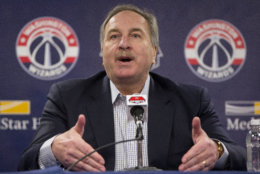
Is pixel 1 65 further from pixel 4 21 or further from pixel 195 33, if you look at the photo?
pixel 195 33

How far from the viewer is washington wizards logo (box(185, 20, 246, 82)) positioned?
3146 mm

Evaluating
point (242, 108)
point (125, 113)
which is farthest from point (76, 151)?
point (242, 108)

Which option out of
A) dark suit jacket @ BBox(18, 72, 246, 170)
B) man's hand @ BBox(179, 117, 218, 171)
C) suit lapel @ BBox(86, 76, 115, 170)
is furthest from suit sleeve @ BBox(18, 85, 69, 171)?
man's hand @ BBox(179, 117, 218, 171)

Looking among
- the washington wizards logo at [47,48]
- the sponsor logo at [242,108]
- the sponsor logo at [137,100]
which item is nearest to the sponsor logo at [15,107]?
the washington wizards logo at [47,48]

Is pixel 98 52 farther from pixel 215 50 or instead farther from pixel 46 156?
pixel 46 156

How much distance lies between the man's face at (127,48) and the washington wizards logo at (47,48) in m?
0.90

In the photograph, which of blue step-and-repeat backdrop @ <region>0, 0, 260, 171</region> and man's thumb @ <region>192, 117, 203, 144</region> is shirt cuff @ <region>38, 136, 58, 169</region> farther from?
blue step-and-repeat backdrop @ <region>0, 0, 260, 171</region>

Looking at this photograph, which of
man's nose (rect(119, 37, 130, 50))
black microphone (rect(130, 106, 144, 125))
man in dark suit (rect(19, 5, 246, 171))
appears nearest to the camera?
black microphone (rect(130, 106, 144, 125))

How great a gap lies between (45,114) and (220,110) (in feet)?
5.25

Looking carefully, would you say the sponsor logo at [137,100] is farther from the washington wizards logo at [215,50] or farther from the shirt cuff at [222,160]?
the washington wizards logo at [215,50]

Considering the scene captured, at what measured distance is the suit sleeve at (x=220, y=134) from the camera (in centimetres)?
184

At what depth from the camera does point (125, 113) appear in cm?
213

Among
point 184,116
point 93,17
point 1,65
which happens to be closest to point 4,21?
point 1,65

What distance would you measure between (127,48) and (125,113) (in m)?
0.39
